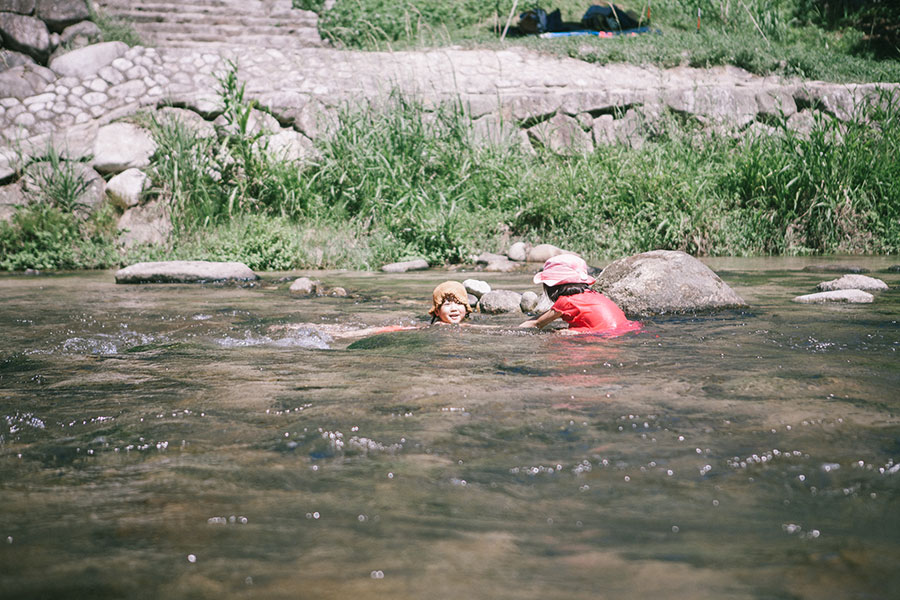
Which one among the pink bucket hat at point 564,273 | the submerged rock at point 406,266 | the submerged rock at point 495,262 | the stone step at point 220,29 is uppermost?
the stone step at point 220,29

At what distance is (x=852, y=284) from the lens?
6.05 m

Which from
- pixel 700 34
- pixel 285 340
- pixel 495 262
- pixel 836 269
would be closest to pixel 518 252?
pixel 495 262

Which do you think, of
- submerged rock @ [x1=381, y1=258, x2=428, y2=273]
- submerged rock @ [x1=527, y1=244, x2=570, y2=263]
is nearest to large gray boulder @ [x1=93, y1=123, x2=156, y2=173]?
submerged rock @ [x1=381, y1=258, x2=428, y2=273]

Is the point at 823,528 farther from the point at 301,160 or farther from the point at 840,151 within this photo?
the point at 301,160

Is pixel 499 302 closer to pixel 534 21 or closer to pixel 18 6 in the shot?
pixel 18 6

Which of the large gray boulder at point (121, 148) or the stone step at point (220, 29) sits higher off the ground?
A: the stone step at point (220, 29)

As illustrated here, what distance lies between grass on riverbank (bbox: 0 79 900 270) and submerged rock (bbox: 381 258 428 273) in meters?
0.27

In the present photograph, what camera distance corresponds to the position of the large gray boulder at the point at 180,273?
26.0 ft

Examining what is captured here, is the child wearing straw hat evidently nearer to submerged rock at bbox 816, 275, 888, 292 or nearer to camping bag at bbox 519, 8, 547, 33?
submerged rock at bbox 816, 275, 888, 292

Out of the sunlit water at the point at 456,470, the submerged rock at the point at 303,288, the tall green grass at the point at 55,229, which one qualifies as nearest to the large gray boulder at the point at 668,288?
the sunlit water at the point at 456,470

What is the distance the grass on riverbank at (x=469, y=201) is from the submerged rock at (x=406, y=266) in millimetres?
272

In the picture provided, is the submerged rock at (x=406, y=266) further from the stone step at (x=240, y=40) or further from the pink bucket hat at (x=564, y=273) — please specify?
the stone step at (x=240, y=40)

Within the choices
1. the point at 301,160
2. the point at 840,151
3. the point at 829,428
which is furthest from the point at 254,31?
the point at 829,428

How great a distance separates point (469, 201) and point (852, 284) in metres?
5.07
